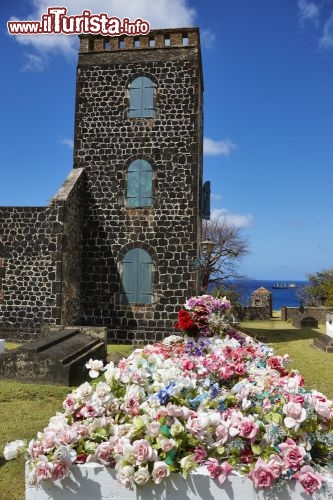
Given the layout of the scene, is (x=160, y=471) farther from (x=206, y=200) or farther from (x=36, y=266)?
(x=206, y=200)

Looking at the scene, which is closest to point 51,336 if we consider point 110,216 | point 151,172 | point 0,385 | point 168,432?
point 0,385

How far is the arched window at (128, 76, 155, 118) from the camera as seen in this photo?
15266mm

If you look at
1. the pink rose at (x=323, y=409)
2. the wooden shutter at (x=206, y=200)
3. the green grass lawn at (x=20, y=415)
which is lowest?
the green grass lawn at (x=20, y=415)

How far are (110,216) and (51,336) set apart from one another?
587cm

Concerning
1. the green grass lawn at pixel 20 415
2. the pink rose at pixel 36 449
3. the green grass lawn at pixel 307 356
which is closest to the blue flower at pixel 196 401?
the pink rose at pixel 36 449

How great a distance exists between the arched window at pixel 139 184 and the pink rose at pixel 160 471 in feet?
41.1

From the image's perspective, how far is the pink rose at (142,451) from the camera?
9.11 feet

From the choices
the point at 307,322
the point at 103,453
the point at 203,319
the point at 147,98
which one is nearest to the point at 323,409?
the point at 103,453

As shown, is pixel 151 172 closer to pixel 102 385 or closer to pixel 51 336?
pixel 51 336

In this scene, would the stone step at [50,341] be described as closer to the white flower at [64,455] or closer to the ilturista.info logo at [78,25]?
the white flower at [64,455]

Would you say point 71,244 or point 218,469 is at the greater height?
point 71,244

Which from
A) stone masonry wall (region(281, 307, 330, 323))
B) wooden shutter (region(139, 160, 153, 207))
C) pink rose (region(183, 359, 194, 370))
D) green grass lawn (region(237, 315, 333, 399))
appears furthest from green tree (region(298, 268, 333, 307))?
pink rose (region(183, 359, 194, 370))

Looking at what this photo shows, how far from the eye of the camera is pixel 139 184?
15.1 m

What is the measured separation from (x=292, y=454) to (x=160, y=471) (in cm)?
84
